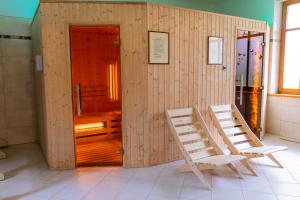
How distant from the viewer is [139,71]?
3.32 m

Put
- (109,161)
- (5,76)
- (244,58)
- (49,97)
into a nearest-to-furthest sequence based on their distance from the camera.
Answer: (49,97)
(109,161)
(5,76)
(244,58)

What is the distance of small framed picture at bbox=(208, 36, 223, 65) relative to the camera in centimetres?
383

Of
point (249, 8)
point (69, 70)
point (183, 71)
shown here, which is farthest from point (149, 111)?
point (249, 8)

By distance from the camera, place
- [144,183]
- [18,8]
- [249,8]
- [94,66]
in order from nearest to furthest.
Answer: [144,183] → [18,8] → [249,8] → [94,66]

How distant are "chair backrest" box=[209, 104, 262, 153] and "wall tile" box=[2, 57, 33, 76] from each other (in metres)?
3.52

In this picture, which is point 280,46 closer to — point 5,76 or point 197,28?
point 197,28

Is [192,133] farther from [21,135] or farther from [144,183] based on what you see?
[21,135]

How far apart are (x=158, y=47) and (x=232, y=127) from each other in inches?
66.2

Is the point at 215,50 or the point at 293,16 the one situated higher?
the point at 293,16

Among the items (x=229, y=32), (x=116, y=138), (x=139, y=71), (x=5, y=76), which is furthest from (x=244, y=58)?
(x=5, y=76)

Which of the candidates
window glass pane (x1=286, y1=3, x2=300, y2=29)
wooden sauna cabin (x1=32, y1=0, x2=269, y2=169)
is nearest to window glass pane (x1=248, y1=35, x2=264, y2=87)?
wooden sauna cabin (x1=32, y1=0, x2=269, y2=169)

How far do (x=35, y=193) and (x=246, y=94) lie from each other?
13.7 feet

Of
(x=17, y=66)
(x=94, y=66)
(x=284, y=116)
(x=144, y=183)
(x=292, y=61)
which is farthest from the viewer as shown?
(x=94, y=66)

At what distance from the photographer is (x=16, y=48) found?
4539 mm
